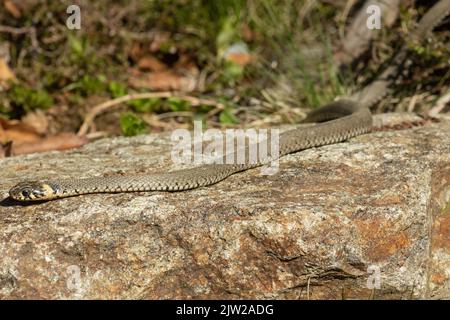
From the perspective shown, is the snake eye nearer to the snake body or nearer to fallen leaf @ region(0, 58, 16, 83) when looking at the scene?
the snake body

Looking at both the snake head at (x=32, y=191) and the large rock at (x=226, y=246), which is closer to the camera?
the large rock at (x=226, y=246)

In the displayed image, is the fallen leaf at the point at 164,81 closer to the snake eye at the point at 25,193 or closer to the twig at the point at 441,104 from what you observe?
the twig at the point at 441,104

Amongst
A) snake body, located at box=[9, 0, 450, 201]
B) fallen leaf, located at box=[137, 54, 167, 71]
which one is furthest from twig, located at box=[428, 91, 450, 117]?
fallen leaf, located at box=[137, 54, 167, 71]

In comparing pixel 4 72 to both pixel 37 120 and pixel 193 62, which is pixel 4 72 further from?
pixel 193 62

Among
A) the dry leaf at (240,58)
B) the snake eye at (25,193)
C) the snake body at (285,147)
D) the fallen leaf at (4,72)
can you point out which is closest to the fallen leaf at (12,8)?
the fallen leaf at (4,72)

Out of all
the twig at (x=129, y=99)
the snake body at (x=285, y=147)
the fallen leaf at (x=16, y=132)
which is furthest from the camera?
the twig at (x=129, y=99)

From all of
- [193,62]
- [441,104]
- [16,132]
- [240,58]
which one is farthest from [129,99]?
[441,104]
